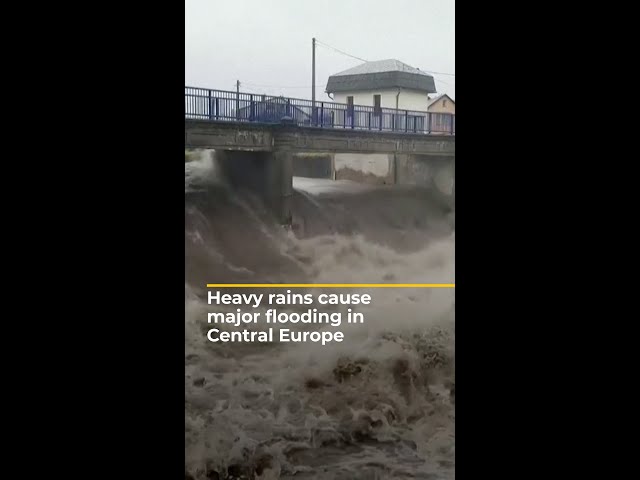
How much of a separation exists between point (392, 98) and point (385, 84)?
146mm

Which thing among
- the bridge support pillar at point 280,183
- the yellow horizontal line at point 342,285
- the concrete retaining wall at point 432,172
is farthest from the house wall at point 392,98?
the yellow horizontal line at point 342,285

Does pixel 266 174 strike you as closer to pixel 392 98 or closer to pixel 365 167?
pixel 365 167

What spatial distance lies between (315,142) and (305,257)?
1.79ft

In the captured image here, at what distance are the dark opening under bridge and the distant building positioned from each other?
0.08ft

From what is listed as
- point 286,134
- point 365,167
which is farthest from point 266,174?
point 365,167

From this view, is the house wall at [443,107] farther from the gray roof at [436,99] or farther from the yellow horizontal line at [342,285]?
the yellow horizontal line at [342,285]

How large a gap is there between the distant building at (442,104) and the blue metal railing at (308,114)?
0.02 meters

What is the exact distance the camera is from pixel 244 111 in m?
3.65

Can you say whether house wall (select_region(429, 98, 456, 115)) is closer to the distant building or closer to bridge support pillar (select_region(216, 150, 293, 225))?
the distant building

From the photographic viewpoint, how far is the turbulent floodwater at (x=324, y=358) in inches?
141

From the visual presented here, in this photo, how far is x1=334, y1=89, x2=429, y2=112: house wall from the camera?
369 cm

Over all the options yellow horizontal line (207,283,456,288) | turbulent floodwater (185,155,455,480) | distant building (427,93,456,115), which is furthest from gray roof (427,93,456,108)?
yellow horizontal line (207,283,456,288)

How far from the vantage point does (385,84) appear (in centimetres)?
366
